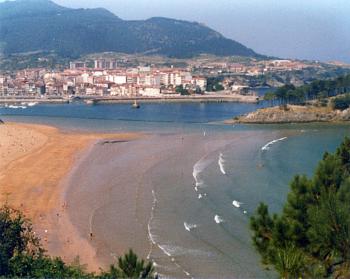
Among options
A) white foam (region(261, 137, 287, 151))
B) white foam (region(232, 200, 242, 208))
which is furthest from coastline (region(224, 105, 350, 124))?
white foam (region(232, 200, 242, 208))

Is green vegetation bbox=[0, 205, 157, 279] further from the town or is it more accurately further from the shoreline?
the town

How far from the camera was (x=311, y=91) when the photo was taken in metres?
18.0

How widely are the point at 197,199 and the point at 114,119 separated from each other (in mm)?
10548

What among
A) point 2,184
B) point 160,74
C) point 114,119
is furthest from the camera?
point 160,74

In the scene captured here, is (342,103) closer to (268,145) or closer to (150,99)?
(268,145)

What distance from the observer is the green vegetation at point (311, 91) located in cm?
1727

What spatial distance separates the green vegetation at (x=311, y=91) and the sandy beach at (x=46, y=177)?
246 inches

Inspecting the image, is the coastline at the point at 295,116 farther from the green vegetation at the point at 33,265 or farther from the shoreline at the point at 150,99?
the green vegetation at the point at 33,265

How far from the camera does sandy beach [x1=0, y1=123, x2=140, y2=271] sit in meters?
5.17

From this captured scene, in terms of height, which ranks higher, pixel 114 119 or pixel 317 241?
pixel 317 241

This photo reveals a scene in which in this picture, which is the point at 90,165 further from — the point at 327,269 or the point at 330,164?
the point at 327,269

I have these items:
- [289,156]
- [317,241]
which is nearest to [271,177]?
[289,156]

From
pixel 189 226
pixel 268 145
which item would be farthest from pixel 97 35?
pixel 189 226

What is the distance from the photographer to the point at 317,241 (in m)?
2.64
